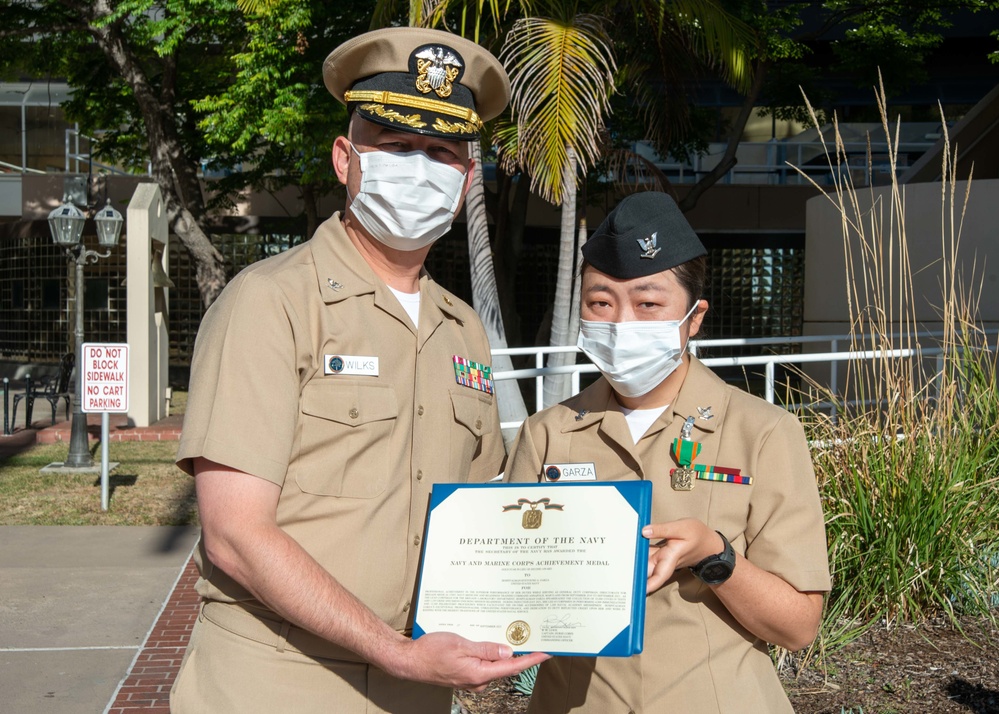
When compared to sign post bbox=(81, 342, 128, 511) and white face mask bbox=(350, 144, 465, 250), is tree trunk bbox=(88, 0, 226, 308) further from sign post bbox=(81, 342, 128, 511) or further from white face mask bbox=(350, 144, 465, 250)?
white face mask bbox=(350, 144, 465, 250)

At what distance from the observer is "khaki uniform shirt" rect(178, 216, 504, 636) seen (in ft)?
6.84

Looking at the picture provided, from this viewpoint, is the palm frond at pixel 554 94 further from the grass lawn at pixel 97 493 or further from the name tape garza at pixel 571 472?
the name tape garza at pixel 571 472

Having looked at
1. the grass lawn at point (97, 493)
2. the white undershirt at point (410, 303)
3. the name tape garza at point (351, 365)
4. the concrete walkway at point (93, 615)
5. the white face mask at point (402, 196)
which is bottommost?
the concrete walkway at point (93, 615)

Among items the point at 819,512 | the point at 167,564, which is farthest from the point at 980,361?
the point at 167,564

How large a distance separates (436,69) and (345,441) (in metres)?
0.90

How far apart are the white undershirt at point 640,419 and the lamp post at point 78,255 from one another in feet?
29.6

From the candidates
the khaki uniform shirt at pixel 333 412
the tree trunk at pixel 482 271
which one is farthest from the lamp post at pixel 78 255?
the khaki uniform shirt at pixel 333 412

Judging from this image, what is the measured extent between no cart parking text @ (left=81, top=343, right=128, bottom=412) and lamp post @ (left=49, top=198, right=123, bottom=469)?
0.16 metres

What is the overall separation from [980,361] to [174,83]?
15.3 m

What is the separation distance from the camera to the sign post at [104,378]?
10195 millimetres

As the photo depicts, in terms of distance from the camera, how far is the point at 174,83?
58.4 feet

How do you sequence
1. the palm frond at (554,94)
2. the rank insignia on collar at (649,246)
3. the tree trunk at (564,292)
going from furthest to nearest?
the tree trunk at (564,292)
the palm frond at (554,94)
the rank insignia on collar at (649,246)

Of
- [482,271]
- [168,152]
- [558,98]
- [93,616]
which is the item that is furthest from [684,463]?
[168,152]

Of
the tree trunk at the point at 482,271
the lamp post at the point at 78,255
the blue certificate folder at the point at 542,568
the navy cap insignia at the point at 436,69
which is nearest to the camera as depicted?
the blue certificate folder at the point at 542,568
